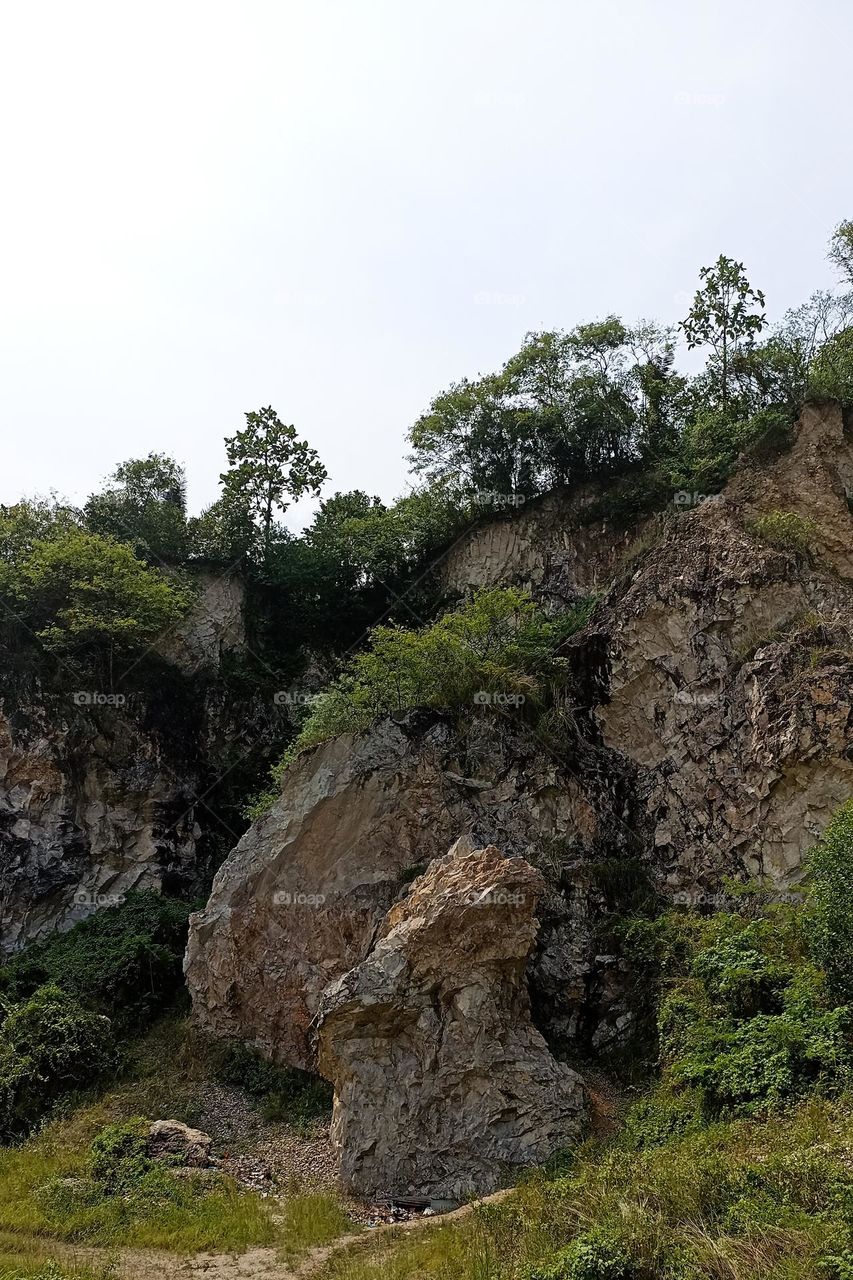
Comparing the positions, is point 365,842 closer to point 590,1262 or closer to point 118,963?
point 118,963

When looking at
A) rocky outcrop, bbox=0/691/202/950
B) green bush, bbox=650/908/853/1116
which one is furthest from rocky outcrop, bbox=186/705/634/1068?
rocky outcrop, bbox=0/691/202/950

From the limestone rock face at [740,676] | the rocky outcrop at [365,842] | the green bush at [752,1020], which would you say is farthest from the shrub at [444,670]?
the green bush at [752,1020]

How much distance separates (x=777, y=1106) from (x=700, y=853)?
6125 mm

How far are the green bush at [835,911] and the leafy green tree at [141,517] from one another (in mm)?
21573

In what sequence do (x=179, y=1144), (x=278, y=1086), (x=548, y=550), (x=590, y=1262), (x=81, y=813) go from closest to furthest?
(x=590, y=1262), (x=179, y=1144), (x=278, y=1086), (x=81, y=813), (x=548, y=550)

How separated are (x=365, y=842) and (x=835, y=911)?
29.4ft

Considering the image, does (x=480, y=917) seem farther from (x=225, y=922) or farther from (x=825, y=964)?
(x=225, y=922)

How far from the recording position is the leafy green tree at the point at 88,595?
75.8 ft

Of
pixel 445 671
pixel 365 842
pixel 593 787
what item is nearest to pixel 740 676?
pixel 593 787

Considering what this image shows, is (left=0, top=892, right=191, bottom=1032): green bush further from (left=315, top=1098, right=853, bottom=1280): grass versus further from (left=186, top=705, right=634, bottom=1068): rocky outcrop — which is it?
(left=315, top=1098, right=853, bottom=1280): grass

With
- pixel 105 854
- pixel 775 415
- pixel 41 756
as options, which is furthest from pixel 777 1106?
pixel 41 756

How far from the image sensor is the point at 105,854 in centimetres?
A: 2225

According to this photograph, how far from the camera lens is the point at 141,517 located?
2786 cm

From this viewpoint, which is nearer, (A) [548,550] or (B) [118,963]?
(B) [118,963]
